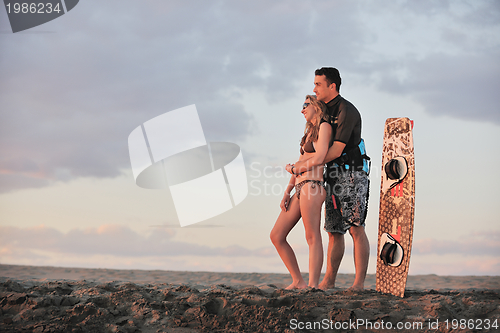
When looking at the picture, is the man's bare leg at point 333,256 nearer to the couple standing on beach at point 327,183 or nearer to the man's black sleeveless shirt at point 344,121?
the couple standing on beach at point 327,183

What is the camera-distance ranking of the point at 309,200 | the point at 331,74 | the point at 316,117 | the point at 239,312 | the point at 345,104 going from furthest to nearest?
the point at 331,74
the point at 345,104
the point at 316,117
the point at 309,200
the point at 239,312

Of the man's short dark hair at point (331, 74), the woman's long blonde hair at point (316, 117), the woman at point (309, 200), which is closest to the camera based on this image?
the woman at point (309, 200)

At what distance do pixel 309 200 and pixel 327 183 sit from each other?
426mm

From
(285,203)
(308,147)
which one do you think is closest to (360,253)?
(285,203)

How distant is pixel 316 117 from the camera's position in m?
4.28

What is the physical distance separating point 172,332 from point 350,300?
168 cm

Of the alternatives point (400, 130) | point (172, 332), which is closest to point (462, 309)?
point (400, 130)

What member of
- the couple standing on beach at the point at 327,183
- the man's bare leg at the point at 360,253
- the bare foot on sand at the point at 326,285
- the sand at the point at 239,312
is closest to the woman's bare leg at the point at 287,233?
the couple standing on beach at the point at 327,183

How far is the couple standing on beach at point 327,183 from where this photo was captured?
13.6 ft

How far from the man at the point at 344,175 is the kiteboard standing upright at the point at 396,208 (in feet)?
0.77

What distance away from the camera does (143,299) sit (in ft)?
11.0

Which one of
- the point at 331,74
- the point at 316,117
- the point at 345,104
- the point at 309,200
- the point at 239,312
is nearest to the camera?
the point at 239,312

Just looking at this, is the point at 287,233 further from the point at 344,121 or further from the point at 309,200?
the point at 344,121

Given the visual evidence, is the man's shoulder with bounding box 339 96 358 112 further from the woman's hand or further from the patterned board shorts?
the woman's hand
